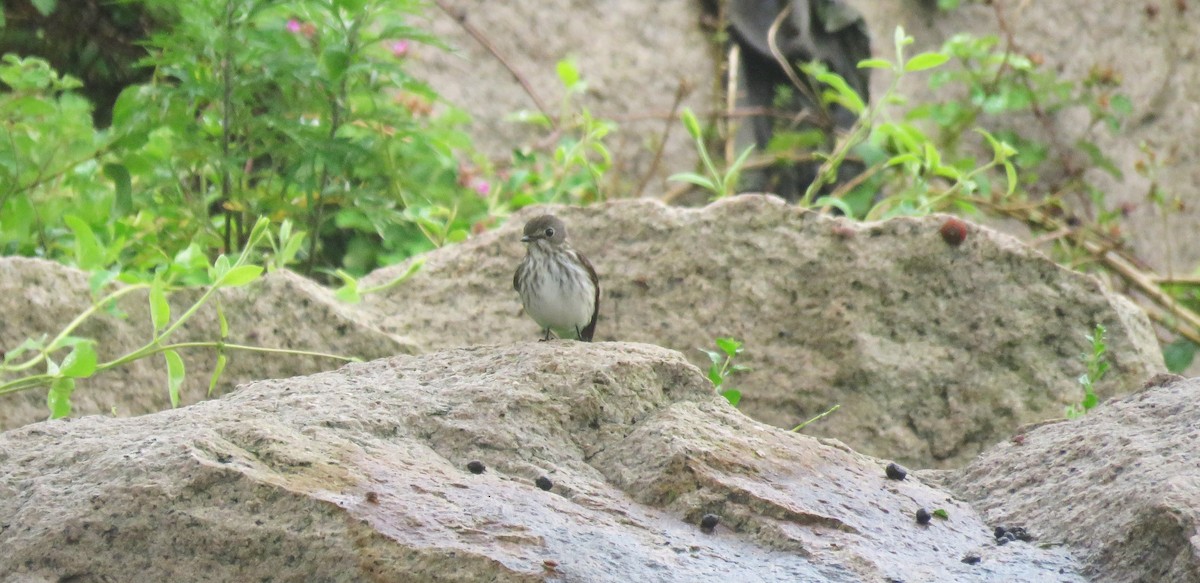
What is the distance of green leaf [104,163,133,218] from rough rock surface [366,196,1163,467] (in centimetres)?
93

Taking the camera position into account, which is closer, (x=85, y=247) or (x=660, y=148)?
(x=85, y=247)

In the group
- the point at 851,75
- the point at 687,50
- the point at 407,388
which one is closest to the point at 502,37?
the point at 687,50

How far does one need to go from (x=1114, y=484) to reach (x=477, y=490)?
1.60 m

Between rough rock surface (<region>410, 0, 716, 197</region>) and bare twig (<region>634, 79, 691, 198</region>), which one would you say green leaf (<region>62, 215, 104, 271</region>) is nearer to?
bare twig (<region>634, 79, 691, 198</region>)

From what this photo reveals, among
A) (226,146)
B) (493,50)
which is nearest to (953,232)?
(226,146)

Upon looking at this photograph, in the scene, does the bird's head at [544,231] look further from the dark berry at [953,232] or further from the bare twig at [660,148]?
the bare twig at [660,148]

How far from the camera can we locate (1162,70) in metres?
10.2

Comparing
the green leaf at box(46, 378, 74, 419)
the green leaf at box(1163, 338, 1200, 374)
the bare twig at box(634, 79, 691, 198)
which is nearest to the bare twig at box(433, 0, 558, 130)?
the bare twig at box(634, 79, 691, 198)

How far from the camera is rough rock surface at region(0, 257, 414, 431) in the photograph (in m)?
4.97

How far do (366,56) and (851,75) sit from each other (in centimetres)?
490

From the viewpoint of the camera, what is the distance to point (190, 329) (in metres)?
5.19

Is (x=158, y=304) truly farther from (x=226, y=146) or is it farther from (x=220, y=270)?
(x=226, y=146)

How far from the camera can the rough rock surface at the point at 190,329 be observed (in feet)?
16.3

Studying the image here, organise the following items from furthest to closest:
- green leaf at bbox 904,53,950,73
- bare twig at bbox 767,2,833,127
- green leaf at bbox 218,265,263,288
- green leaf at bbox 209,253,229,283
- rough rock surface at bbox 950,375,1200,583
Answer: bare twig at bbox 767,2,833,127, green leaf at bbox 904,53,950,73, green leaf at bbox 209,253,229,283, green leaf at bbox 218,265,263,288, rough rock surface at bbox 950,375,1200,583
